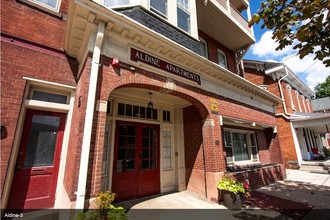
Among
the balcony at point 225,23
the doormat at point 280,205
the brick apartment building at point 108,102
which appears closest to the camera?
the brick apartment building at point 108,102

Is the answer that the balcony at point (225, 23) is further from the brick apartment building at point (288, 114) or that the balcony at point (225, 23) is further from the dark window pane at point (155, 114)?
Result: the brick apartment building at point (288, 114)

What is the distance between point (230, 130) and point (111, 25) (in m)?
6.77

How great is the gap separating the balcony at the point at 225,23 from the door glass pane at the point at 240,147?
200 inches

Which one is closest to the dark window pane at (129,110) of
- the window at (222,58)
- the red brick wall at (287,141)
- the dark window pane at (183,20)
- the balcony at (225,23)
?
the dark window pane at (183,20)

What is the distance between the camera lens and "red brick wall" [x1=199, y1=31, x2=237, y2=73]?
8.35 m

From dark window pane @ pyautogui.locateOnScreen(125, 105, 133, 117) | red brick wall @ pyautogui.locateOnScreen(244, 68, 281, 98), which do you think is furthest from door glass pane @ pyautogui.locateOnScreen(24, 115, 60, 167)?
red brick wall @ pyautogui.locateOnScreen(244, 68, 281, 98)

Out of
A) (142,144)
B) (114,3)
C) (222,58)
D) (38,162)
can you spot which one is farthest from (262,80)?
(38,162)

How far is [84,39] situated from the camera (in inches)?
162

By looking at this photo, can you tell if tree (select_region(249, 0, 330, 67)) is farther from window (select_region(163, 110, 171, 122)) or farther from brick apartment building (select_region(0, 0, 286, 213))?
window (select_region(163, 110, 171, 122))

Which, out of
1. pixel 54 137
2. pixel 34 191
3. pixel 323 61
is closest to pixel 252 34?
pixel 323 61

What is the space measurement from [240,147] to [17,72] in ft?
30.1

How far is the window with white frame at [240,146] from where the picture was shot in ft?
25.7

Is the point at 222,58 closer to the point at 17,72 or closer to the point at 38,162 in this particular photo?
the point at 17,72

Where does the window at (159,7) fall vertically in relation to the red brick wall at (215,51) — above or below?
below
